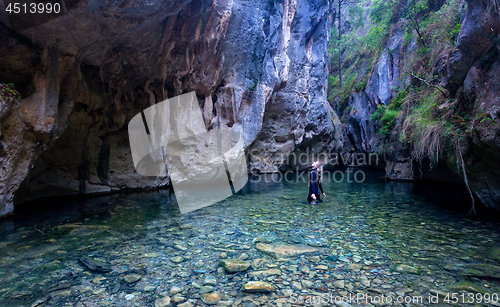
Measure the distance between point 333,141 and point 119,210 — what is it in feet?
72.5

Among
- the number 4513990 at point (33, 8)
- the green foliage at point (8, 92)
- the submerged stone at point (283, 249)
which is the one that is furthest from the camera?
the green foliage at point (8, 92)

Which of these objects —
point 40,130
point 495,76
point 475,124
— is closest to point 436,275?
point 475,124

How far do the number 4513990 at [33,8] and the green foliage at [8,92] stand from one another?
1734 mm

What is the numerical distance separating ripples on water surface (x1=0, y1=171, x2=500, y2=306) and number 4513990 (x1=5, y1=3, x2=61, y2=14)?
500 cm

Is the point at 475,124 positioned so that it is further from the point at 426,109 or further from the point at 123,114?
the point at 123,114

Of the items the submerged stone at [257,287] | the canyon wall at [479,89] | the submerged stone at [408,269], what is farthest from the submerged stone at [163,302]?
the canyon wall at [479,89]

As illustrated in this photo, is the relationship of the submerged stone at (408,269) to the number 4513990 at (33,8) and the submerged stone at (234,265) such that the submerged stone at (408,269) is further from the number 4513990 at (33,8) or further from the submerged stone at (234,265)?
the number 4513990 at (33,8)

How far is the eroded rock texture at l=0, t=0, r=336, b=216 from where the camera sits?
6.53 m

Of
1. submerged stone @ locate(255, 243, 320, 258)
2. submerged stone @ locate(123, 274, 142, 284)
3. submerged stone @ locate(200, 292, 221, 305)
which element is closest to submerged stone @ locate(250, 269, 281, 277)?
submerged stone @ locate(255, 243, 320, 258)

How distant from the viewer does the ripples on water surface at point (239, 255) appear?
3.15 m

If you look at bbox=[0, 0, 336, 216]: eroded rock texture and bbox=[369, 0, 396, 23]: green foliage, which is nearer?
bbox=[0, 0, 336, 216]: eroded rock texture

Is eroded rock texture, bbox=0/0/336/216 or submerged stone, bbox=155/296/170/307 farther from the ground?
Result: eroded rock texture, bbox=0/0/336/216

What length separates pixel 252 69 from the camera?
Answer: 1445 centimetres

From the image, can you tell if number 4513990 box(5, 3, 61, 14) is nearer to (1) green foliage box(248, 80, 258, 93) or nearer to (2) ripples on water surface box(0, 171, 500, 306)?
(2) ripples on water surface box(0, 171, 500, 306)
